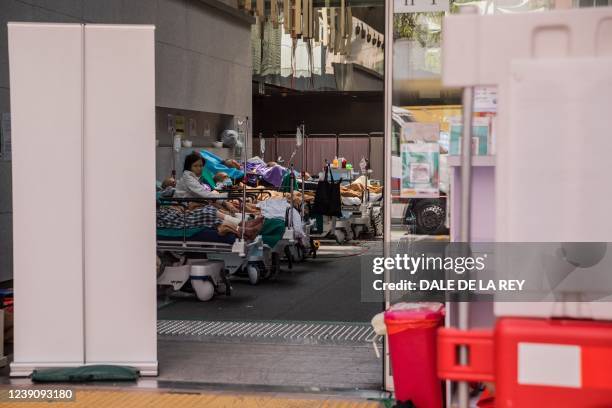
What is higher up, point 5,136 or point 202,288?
point 5,136

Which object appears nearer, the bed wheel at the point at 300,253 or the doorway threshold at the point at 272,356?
the doorway threshold at the point at 272,356

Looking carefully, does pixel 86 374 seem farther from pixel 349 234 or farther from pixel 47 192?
pixel 349 234

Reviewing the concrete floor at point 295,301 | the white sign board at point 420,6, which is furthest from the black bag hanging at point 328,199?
the white sign board at point 420,6

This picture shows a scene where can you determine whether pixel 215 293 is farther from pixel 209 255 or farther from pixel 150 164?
pixel 150 164

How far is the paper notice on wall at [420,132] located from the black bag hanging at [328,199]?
808 centimetres

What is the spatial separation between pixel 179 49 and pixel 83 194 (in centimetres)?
906

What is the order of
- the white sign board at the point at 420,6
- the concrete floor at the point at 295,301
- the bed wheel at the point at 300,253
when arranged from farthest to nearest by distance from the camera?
the bed wheel at the point at 300,253, the concrete floor at the point at 295,301, the white sign board at the point at 420,6

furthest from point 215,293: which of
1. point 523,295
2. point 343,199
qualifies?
point 523,295

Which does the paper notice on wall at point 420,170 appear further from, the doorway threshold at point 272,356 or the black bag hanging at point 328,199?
the black bag hanging at point 328,199

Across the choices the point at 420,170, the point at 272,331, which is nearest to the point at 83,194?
the point at 420,170

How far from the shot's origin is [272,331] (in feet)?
24.5

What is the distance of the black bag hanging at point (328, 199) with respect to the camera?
43.3 ft

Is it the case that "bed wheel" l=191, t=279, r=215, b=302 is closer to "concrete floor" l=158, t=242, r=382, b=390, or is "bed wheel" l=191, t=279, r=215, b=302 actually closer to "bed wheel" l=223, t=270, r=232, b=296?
"concrete floor" l=158, t=242, r=382, b=390

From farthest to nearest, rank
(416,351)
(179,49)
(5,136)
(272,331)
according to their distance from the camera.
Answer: (179,49), (5,136), (272,331), (416,351)
